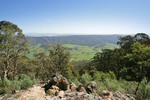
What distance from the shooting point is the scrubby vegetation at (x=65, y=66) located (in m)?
11.8

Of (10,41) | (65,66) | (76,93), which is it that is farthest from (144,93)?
(10,41)

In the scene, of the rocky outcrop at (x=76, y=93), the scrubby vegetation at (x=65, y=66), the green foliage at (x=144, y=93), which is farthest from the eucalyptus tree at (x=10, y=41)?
the green foliage at (x=144, y=93)

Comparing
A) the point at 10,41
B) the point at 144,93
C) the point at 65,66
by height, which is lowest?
the point at 65,66

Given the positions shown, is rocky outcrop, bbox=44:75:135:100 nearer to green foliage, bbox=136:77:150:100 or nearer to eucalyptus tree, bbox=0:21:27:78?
green foliage, bbox=136:77:150:100

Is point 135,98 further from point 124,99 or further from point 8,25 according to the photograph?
point 8,25

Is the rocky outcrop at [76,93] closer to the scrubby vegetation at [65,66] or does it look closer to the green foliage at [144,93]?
the green foliage at [144,93]

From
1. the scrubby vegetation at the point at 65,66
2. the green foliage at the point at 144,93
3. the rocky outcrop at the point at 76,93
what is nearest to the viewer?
the rocky outcrop at the point at 76,93

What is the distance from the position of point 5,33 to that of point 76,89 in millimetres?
13904

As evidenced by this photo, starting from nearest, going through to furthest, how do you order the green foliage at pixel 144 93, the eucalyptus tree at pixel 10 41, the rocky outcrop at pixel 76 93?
the rocky outcrop at pixel 76 93, the green foliage at pixel 144 93, the eucalyptus tree at pixel 10 41

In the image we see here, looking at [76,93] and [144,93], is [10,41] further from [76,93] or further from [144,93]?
[144,93]

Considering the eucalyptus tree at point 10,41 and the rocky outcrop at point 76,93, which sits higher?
the eucalyptus tree at point 10,41

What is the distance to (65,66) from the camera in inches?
886

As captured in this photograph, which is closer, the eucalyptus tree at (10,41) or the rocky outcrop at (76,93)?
the rocky outcrop at (76,93)

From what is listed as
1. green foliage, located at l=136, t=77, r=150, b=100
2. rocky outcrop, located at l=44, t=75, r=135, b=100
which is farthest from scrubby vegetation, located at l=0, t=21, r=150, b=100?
rocky outcrop, located at l=44, t=75, r=135, b=100
